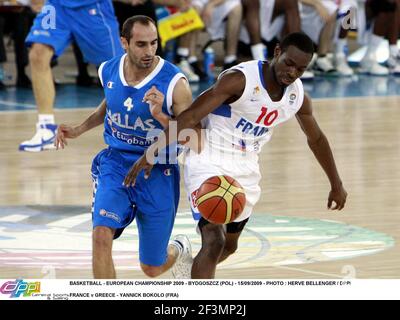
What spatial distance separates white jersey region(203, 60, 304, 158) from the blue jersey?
289 millimetres

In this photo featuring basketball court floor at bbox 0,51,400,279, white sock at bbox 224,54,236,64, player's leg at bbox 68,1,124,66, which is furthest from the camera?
white sock at bbox 224,54,236,64

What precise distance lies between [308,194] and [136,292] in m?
4.29

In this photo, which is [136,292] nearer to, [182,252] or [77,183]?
[182,252]

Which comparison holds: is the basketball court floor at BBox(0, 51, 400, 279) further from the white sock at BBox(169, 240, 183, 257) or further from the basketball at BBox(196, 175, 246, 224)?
the basketball at BBox(196, 175, 246, 224)

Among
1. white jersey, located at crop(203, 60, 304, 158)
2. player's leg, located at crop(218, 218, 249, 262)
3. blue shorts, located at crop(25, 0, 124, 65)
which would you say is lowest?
blue shorts, located at crop(25, 0, 124, 65)

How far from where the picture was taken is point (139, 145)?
676 centimetres

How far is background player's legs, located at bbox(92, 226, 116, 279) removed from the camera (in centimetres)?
632

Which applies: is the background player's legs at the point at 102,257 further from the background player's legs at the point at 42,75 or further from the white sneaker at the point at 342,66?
the white sneaker at the point at 342,66

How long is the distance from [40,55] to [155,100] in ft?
16.5

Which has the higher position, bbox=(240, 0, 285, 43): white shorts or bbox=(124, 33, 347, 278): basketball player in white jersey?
bbox=(124, 33, 347, 278): basketball player in white jersey

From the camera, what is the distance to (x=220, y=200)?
6.47m

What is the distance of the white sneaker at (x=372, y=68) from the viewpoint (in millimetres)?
17750

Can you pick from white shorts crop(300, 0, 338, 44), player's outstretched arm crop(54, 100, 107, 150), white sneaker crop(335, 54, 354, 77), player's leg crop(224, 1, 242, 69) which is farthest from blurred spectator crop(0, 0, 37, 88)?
player's outstretched arm crop(54, 100, 107, 150)

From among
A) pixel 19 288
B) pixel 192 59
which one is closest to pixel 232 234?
pixel 19 288
